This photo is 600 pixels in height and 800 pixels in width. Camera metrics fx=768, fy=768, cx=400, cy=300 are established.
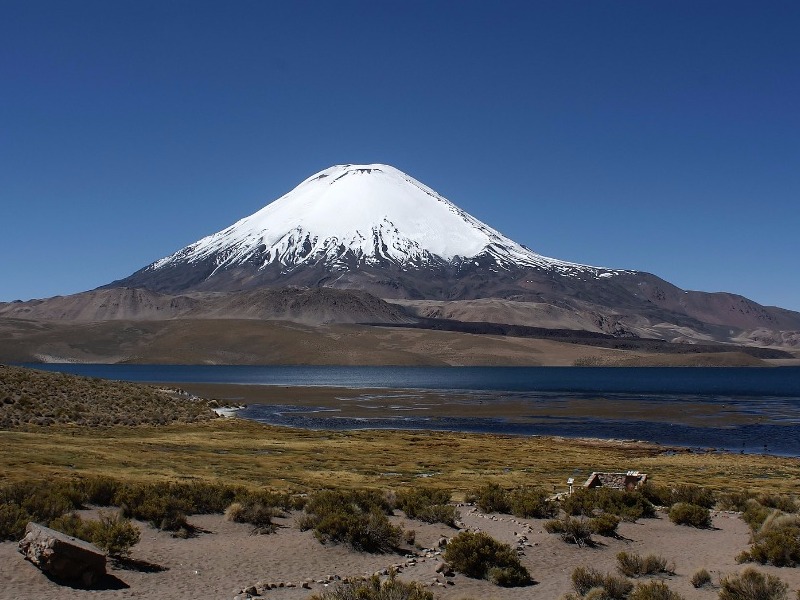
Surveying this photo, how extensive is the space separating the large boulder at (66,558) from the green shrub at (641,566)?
9.46 m

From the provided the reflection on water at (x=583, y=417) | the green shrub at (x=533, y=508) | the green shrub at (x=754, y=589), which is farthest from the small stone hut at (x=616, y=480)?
the reflection on water at (x=583, y=417)

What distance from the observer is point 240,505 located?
59.3 feet

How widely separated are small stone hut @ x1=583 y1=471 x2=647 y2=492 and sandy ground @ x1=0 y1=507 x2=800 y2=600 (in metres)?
5.69

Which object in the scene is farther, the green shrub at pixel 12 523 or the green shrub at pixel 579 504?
the green shrub at pixel 579 504

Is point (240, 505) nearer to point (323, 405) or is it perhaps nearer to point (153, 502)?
point (153, 502)

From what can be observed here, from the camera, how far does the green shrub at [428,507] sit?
18516 millimetres

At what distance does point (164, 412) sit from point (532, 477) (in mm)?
33592

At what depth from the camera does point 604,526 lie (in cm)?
1759

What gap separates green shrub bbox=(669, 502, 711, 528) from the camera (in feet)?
64.3

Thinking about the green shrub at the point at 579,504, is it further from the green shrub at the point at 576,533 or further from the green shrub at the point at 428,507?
the green shrub at the point at 428,507

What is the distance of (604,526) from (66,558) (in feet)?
37.3

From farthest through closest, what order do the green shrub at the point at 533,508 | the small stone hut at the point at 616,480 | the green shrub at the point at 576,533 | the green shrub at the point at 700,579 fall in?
the small stone hut at the point at 616,480 < the green shrub at the point at 533,508 < the green shrub at the point at 576,533 < the green shrub at the point at 700,579

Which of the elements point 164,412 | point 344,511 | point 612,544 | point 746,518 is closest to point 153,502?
point 344,511

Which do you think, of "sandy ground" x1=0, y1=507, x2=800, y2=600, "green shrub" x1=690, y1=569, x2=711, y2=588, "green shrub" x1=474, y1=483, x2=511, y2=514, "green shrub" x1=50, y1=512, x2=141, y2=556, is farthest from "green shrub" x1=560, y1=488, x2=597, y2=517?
"green shrub" x1=50, y1=512, x2=141, y2=556
